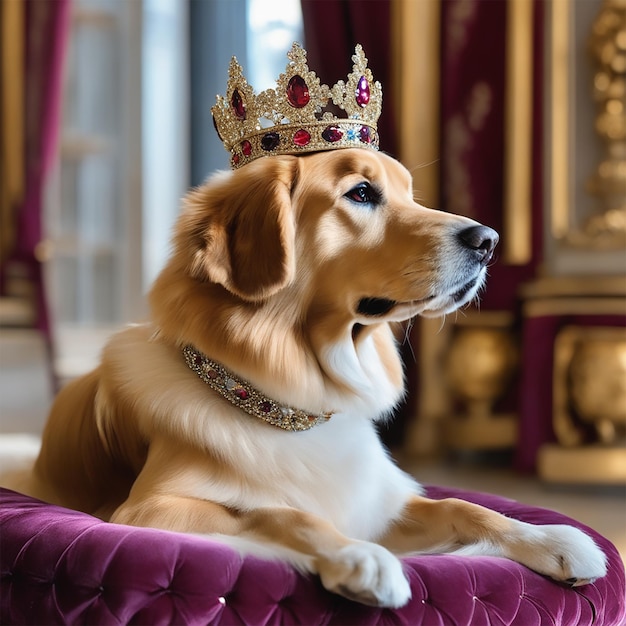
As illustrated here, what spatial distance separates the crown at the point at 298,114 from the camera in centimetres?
130

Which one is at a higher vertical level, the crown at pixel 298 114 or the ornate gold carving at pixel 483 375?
the crown at pixel 298 114

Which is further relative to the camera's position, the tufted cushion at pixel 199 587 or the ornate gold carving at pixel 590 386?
the ornate gold carving at pixel 590 386

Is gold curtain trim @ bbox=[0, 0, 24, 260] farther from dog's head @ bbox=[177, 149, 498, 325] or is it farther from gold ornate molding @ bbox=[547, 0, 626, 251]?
dog's head @ bbox=[177, 149, 498, 325]

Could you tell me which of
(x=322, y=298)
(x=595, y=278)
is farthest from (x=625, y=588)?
(x=595, y=278)

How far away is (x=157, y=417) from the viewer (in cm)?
122

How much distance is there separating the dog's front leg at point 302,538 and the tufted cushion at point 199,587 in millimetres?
32

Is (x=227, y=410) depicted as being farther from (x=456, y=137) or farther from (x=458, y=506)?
(x=456, y=137)

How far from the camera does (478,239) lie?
1.21 metres

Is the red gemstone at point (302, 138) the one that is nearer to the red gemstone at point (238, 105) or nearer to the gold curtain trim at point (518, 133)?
the red gemstone at point (238, 105)

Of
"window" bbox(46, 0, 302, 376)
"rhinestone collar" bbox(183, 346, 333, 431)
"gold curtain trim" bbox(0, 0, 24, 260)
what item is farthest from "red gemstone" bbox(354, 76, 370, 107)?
"gold curtain trim" bbox(0, 0, 24, 260)

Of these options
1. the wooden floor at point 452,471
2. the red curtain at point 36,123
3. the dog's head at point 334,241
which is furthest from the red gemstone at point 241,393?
the red curtain at point 36,123

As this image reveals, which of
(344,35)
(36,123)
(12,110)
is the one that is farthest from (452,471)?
(12,110)

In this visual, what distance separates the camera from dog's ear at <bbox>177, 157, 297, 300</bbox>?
1188 millimetres

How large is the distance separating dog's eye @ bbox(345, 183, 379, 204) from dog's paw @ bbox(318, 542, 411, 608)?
0.55 m
